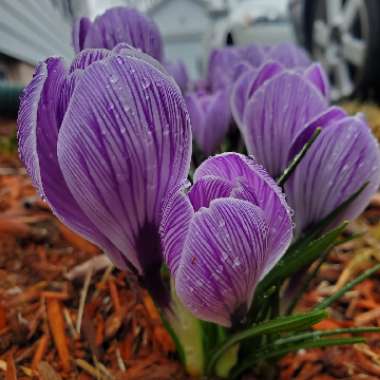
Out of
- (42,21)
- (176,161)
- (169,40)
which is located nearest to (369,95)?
(42,21)

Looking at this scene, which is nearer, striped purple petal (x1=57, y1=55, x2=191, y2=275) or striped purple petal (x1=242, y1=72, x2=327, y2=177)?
striped purple petal (x1=57, y1=55, x2=191, y2=275)

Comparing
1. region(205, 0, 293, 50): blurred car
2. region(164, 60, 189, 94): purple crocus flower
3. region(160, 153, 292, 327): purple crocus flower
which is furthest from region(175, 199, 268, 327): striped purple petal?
region(205, 0, 293, 50): blurred car

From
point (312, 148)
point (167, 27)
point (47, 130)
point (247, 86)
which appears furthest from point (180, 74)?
point (167, 27)

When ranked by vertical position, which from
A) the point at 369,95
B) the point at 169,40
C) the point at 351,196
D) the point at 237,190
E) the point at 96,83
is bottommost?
the point at 169,40

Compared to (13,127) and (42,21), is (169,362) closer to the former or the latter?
(42,21)

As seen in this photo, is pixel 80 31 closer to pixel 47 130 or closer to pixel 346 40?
pixel 47 130

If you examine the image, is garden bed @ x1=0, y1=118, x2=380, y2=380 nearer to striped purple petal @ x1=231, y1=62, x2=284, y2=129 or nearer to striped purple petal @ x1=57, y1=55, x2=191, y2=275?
striped purple petal @ x1=57, y1=55, x2=191, y2=275

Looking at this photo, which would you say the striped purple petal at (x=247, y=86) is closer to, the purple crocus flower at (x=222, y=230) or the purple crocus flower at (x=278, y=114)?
the purple crocus flower at (x=278, y=114)

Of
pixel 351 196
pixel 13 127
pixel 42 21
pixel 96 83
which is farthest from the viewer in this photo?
pixel 13 127
